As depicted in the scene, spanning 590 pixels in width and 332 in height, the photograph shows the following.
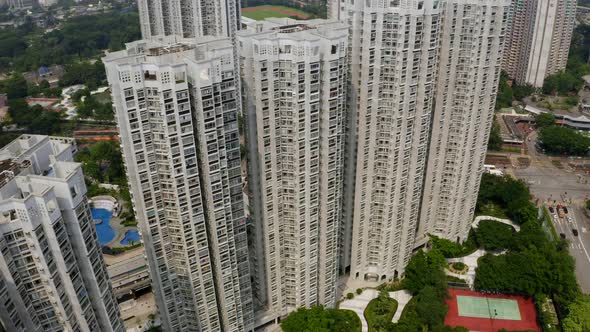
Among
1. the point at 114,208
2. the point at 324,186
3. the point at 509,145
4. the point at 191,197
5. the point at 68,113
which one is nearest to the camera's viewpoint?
the point at 191,197

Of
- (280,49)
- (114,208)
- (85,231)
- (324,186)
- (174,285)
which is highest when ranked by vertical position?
(280,49)

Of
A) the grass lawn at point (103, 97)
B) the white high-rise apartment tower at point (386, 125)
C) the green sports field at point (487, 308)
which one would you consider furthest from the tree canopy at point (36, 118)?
the green sports field at point (487, 308)

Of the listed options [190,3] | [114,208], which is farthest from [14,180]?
[190,3]

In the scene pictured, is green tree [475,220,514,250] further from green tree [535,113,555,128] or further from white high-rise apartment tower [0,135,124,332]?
green tree [535,113,555,128]

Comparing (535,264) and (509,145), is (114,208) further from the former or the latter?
(509,145)

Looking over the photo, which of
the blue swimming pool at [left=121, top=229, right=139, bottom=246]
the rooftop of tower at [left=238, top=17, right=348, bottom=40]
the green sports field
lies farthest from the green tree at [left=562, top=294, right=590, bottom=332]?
the blue swimming pool at [left=121, top=229, right=139, bottom=246]

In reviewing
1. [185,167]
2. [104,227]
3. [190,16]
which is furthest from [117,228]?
[190,16]

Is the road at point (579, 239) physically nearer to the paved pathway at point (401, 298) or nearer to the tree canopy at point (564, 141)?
the tree canopy at point (564, 141)
